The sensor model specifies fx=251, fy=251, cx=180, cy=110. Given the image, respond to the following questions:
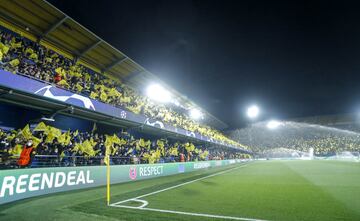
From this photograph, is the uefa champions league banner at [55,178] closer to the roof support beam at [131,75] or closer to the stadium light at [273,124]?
the roof support beam at [131,75]

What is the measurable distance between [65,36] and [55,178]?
9.74 m

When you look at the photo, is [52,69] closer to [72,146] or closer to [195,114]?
[72,146]

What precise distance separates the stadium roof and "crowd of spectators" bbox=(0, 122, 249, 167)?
19.2 ft

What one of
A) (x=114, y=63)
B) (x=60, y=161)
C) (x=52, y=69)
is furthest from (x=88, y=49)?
(x=60, y=161)

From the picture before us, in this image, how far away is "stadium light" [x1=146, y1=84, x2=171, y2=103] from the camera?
91.1ft

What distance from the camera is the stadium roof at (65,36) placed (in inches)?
528

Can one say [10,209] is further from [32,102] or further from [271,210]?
[271,210]

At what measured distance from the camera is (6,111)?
1213 cm

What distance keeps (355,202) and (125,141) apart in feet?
50.5

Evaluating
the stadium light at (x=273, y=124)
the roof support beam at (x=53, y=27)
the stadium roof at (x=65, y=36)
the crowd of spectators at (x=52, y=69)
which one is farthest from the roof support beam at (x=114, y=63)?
the stadium light at (x=273, y=124)

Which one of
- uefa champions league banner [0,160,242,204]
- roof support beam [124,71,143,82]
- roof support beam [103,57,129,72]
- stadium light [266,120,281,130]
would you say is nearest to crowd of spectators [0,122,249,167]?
uefa champions league banner [0,160,242,204]

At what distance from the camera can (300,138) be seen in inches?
2938

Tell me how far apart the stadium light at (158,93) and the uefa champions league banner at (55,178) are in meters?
11.9

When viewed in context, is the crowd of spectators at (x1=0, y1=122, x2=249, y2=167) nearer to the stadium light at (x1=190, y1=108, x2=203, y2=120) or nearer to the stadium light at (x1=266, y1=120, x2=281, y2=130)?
the stadium light at (x1=190, y1=108, x2=203, y2=120)
